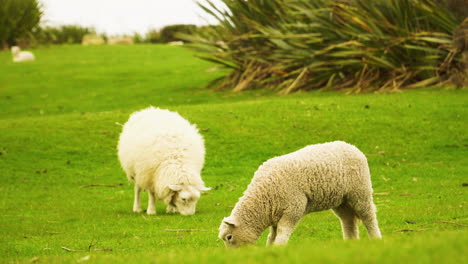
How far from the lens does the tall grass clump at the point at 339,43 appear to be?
18578mm

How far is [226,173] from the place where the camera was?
14008mm

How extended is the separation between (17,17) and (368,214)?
912 cm

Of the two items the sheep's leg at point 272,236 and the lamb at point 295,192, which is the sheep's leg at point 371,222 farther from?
the sheep's leg at point 272,236

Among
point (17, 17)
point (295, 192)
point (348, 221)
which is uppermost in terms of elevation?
point (17, 17)

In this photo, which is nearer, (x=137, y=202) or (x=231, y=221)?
(x=231, y=221)

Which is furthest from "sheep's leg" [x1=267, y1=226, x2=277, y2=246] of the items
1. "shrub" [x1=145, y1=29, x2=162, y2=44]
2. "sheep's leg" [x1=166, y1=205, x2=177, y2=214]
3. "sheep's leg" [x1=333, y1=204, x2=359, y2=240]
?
"shrub" [x1=145, y1=29, x2=162, y2=44]

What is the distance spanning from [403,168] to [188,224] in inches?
209

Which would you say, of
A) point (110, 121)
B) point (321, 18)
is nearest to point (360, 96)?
point (321, 18)

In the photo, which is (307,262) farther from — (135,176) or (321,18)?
(321,18)

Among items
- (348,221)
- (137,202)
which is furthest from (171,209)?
(348,221)

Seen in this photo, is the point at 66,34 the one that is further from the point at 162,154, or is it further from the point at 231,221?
the point at 231,221

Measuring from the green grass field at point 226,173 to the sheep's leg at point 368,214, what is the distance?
Answer: 28 cm

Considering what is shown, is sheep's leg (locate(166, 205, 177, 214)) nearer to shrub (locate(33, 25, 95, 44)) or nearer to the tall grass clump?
the tall grass clump

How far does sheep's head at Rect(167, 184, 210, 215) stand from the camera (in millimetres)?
10445
